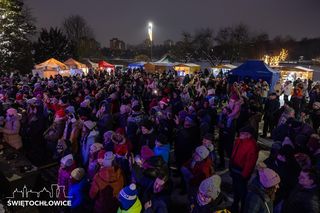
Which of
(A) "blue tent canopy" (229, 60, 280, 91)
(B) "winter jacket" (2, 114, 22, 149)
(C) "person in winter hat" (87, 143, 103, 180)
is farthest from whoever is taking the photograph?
(A) "blue tent canopy" (229, 60, 280, 91)

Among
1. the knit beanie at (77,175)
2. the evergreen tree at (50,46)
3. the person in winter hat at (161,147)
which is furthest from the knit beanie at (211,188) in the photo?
the evergreen tree at (50,46)

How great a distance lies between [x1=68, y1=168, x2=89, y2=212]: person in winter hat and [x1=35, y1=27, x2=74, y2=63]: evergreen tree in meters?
38.1

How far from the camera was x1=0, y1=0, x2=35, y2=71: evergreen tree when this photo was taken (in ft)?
77.1

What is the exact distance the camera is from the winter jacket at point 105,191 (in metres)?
3.60

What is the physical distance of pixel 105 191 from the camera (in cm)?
362

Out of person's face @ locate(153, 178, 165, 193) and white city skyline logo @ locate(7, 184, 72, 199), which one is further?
white city skyline logo @ locate(7, 184, 72, 199)

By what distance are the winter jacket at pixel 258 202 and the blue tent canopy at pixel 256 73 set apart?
1529cm

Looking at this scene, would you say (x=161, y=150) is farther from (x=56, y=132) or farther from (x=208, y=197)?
(x=56, y=132)

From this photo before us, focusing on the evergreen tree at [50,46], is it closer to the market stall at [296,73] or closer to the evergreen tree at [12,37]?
the evergreen tree at [12,37]

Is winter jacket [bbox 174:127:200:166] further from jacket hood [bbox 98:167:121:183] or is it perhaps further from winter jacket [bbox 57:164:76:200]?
winter jacket [bbox 57:164:76:200]

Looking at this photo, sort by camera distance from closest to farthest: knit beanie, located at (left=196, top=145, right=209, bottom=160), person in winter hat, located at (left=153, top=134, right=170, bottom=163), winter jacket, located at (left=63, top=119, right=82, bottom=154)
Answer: knit beanie, located at (left=196, top=145, right=209, bottom=160)
person in winter hat, located at (left=153, top=134, right=170, bottom=163)
winter jacket, located at (left=63, top=119, right=82, bottom=154)

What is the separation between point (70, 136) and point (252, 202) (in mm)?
4357

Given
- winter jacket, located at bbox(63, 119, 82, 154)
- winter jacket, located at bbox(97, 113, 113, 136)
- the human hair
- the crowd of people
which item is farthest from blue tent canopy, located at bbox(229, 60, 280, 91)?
the human hair

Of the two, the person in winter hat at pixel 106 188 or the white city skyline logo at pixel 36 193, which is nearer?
the person in winter hat at pixel 106 188
